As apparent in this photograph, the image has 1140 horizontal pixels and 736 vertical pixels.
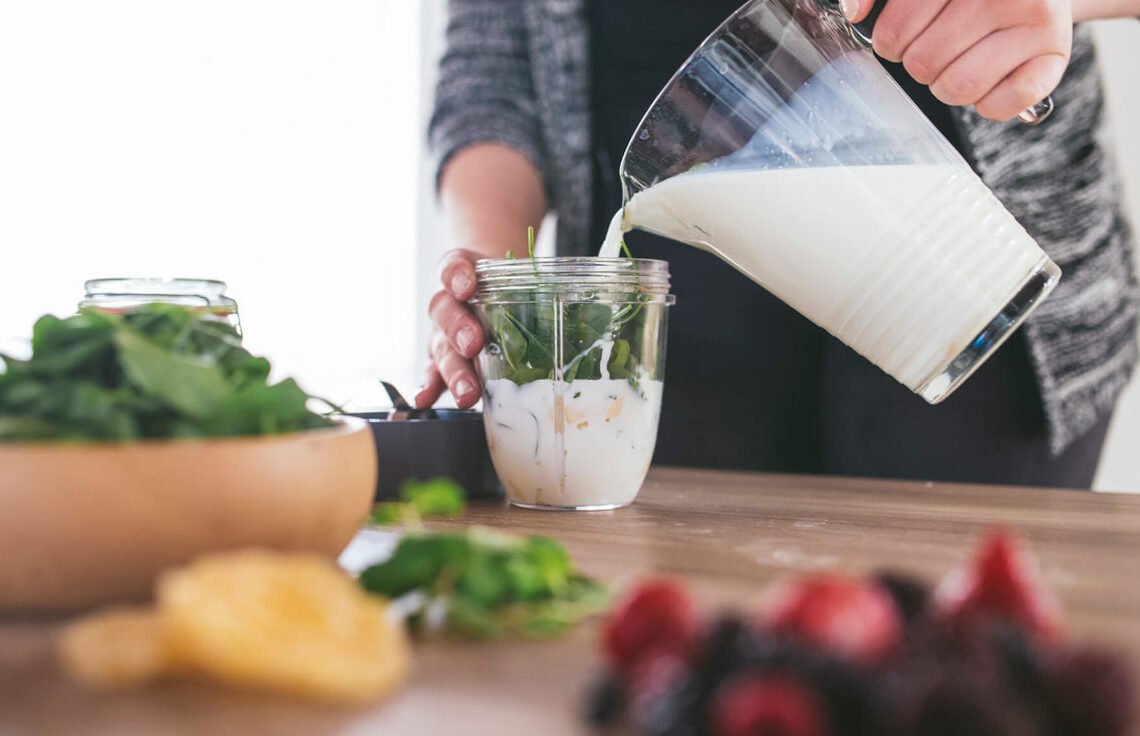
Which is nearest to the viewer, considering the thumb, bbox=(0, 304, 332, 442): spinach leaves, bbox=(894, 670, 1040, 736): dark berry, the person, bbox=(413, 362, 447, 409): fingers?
bbox=(894, 670, 1040, 736): dark berry

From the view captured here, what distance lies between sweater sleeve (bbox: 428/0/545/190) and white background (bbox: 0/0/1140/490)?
3.08ft

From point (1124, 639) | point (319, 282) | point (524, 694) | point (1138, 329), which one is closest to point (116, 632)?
point (524, 694)

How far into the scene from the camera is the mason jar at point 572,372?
2.90ft

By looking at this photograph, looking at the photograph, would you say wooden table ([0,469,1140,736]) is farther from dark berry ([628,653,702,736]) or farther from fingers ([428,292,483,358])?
fingers ([428,292,483,358])

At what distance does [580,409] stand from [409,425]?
151mm

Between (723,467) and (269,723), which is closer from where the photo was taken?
Result: (269,723)

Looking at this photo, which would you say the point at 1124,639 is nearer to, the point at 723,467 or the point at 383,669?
the point at 383,669

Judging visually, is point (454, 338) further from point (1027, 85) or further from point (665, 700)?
point (665, 700)

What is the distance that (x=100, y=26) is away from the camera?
2.31 metres

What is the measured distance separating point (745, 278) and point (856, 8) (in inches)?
23.9

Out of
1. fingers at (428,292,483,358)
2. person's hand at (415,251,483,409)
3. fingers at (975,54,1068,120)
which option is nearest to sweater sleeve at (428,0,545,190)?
person's hand at (415,251,483,409)

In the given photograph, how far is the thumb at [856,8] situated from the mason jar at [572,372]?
0.25m

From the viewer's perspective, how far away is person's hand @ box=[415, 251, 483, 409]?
0.95 meters

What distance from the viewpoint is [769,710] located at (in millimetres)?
323
